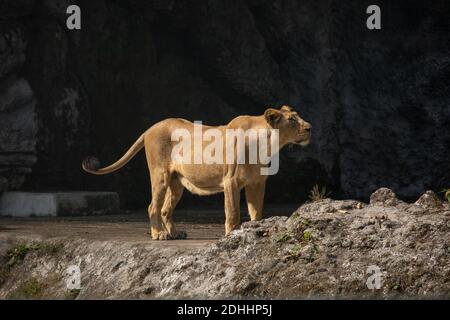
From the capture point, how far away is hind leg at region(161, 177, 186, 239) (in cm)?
1277

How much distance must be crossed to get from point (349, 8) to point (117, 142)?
4.69 m

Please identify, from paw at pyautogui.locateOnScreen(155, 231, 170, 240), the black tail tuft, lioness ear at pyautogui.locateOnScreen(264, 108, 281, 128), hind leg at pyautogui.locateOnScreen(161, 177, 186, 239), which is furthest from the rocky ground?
the black tail tuft

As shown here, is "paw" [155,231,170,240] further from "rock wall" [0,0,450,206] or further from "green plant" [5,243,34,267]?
"rock wall" [0,0,450,206]

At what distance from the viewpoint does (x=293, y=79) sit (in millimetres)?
19719

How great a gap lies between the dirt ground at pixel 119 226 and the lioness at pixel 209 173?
35 centimetres

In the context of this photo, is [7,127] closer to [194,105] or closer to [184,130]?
[194,105]

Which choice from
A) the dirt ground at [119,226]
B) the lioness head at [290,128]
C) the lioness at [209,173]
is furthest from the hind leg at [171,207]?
the lioness head at [290,128]

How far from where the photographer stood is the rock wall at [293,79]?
18672 mm

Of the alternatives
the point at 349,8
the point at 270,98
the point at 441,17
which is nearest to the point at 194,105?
the point at 270,98

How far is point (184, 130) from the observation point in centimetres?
1283

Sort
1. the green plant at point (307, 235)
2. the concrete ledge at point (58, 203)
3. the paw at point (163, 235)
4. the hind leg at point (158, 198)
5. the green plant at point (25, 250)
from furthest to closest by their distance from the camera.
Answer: the concrete ledge at point (58, 203)
the hind leg at point (158, 198)
the paw at point (163, 235)
the green plant at point (25, 250)
the green plant at point (307, 235)

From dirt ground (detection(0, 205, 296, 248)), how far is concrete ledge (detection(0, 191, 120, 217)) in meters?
0.33

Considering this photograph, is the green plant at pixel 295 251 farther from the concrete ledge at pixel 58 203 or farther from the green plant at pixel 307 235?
the concrete ledge at pixel 58 203

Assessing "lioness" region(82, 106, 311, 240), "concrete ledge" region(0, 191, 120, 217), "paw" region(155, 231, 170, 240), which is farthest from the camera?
"concrete ledge" region(0, 191, 120, 217)
